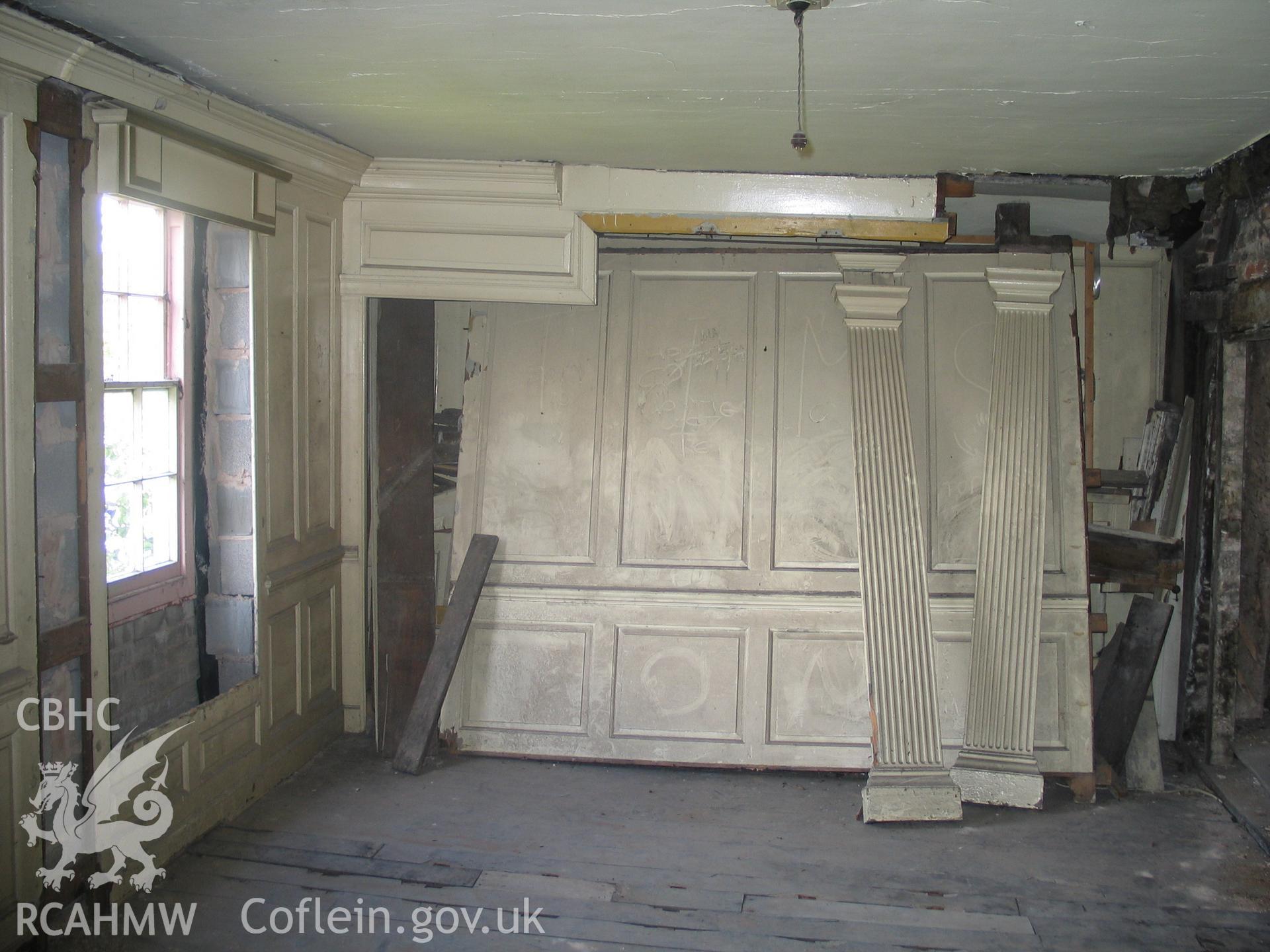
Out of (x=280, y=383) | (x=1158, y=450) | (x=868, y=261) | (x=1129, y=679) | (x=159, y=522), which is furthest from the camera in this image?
(x=1158, y=450)

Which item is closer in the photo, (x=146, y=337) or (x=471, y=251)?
(x=146, y=337)

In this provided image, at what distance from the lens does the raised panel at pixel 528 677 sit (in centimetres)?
428

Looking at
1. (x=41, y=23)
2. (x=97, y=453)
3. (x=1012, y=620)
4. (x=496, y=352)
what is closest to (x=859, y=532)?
(x=1012, y=620)

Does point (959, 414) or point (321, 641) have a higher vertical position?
point (959, 414)

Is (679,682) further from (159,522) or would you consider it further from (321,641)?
(159,522)

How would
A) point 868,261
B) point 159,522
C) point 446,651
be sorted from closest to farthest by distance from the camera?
1. point 159,522
2. point 446,651
3. point 868,261

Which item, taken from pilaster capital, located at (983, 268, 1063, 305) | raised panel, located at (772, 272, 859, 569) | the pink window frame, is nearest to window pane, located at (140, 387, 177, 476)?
the pink window frame

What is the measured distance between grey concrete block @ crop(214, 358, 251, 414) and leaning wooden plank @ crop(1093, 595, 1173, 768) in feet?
12.1

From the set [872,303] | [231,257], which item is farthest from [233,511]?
[872,303]

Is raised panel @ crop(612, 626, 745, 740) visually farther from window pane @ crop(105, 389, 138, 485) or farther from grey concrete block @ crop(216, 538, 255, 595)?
window pane @ crop(105, 389, 138, 485)

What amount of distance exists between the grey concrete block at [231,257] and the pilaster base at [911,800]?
3007 mm

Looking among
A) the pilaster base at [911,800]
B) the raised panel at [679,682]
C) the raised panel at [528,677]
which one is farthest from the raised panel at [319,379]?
the pilaster base at [911,800]

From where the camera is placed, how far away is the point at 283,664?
3.93 m

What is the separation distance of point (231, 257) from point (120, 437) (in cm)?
78
